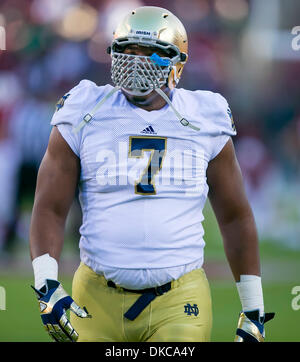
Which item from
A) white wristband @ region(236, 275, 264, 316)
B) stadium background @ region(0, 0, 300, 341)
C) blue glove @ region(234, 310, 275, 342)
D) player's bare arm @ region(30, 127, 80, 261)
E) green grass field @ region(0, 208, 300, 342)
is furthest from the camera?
stadium background @ region(0, 0, 300, 341)

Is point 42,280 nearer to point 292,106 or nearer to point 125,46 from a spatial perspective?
point 125,46

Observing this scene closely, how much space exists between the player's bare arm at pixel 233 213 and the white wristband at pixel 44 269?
76 cm

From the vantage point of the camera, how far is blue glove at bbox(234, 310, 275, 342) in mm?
3291

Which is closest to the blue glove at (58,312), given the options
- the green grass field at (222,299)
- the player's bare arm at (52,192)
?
the player's bare arm at (52,192)

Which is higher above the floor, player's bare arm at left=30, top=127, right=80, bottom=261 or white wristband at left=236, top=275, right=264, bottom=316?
player's bare arm at left=30, top=127, right=80, bottom=261

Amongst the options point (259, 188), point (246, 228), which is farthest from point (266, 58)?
point (246, 228)

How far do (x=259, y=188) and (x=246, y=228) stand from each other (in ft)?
29.0

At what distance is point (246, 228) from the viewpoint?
343 cm

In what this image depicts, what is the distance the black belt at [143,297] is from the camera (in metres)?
3.06

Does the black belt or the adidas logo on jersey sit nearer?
the black belt

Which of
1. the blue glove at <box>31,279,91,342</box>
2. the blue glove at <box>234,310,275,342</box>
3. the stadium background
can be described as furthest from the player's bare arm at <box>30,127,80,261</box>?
the stadium background

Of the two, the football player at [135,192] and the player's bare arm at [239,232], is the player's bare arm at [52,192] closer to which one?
the football player at [135,192]

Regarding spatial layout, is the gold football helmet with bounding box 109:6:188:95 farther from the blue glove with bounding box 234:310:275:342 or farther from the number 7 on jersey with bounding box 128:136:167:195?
the blue glove with bounding box 234:310:275:342

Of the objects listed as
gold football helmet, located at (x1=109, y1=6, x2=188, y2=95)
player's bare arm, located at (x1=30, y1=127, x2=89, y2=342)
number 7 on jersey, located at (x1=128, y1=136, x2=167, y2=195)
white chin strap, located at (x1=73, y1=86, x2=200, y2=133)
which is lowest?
player's bare arm, located at (x1=30, y1=127, x2=89, y2=342)
